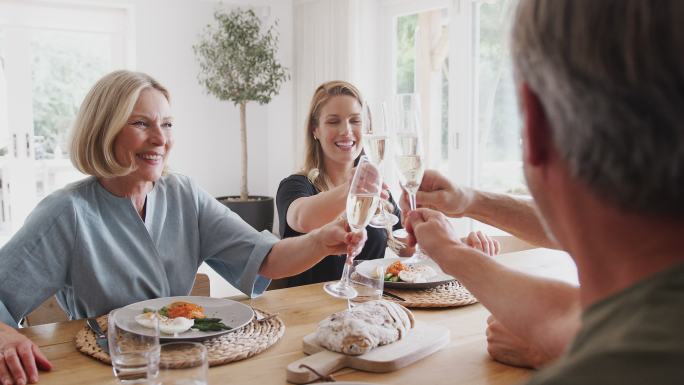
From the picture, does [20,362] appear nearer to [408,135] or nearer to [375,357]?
[375,357]

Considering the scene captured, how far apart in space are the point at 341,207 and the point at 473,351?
1004 millimetres

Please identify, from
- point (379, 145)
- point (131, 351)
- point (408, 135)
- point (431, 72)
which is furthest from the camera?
point (431, 72)

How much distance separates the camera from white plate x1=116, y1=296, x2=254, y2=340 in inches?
56.0

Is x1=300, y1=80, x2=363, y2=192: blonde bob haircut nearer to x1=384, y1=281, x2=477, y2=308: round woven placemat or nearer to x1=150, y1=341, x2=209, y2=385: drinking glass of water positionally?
x1=384, y1=281, x2=477, y2=308: round woven placemat

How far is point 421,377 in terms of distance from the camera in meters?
1.26

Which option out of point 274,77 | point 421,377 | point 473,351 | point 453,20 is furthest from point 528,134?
point 274,77

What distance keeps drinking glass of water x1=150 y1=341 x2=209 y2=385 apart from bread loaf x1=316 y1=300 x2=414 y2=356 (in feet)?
1.06

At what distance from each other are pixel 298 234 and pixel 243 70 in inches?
132

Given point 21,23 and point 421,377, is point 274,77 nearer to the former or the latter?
point 21,23

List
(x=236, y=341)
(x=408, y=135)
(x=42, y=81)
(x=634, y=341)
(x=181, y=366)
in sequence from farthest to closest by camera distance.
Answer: (x=42, y=81), (x=408, y=135), (x=236, y=341), (x=181, y=366), (x=634, y=341)

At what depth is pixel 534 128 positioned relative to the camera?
629mm

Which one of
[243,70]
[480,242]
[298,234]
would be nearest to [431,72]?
[243,70]

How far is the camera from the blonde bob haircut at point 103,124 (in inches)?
74.2

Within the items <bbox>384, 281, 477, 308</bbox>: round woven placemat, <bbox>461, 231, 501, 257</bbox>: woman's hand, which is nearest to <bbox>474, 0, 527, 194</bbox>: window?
<bbox>461, 231, 501, 257</bbox>: woman's hand
